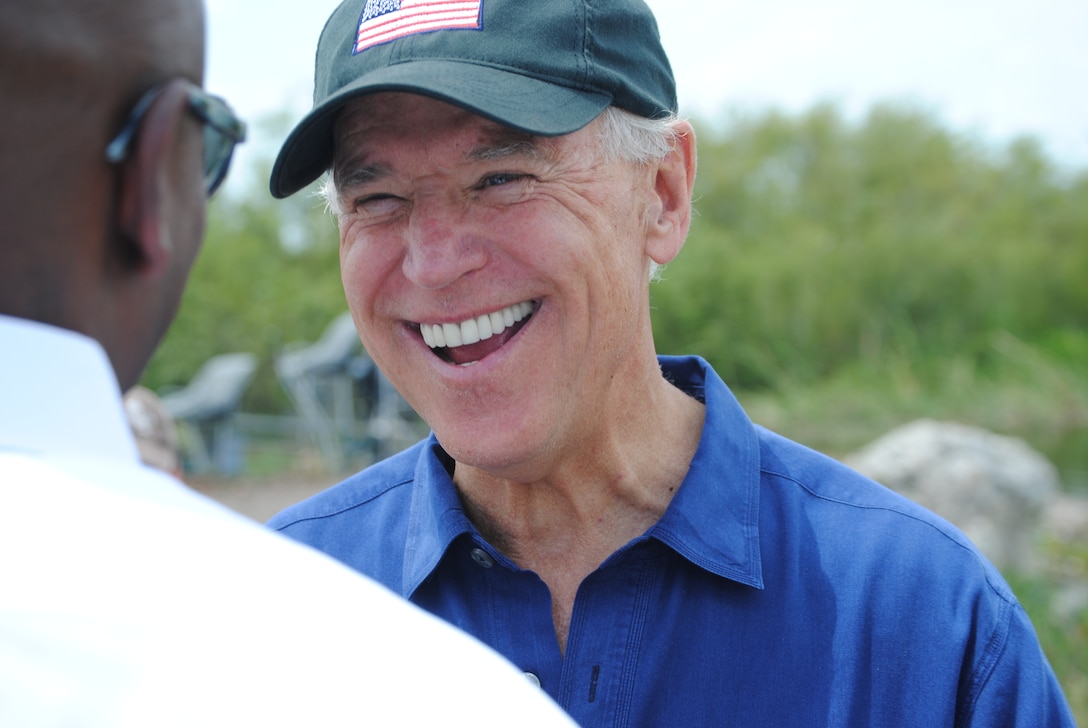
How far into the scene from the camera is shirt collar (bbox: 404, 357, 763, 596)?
164 centimetres

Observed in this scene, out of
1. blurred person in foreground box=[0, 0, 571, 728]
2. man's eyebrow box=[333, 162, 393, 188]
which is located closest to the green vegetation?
man's eyebrow box=[333, 162, 393, 188]

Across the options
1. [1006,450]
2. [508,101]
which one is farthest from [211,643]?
[1006,450]

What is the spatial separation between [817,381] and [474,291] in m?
13.5

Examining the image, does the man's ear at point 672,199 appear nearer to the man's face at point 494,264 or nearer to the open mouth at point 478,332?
the man's face at point 494,264

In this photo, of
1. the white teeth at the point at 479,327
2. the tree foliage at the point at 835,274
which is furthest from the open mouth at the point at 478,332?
the tree foliage at the point at 835,274

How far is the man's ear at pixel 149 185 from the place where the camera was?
34.3 inches

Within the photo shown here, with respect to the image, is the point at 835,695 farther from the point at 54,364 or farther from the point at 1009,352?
the point at 1009,352

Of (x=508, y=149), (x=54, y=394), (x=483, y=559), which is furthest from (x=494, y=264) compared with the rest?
(x=54, y=394)

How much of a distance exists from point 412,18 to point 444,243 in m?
0.36

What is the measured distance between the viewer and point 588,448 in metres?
1.83

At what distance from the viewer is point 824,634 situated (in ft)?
5.13

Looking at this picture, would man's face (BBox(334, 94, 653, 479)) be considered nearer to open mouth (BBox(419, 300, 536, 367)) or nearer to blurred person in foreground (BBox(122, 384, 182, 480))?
open mouth (BBox(419, 300, 536, 367))

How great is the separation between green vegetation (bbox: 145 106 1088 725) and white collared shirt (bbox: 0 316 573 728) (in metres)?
10.2

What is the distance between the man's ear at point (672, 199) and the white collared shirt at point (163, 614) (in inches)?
46.3
